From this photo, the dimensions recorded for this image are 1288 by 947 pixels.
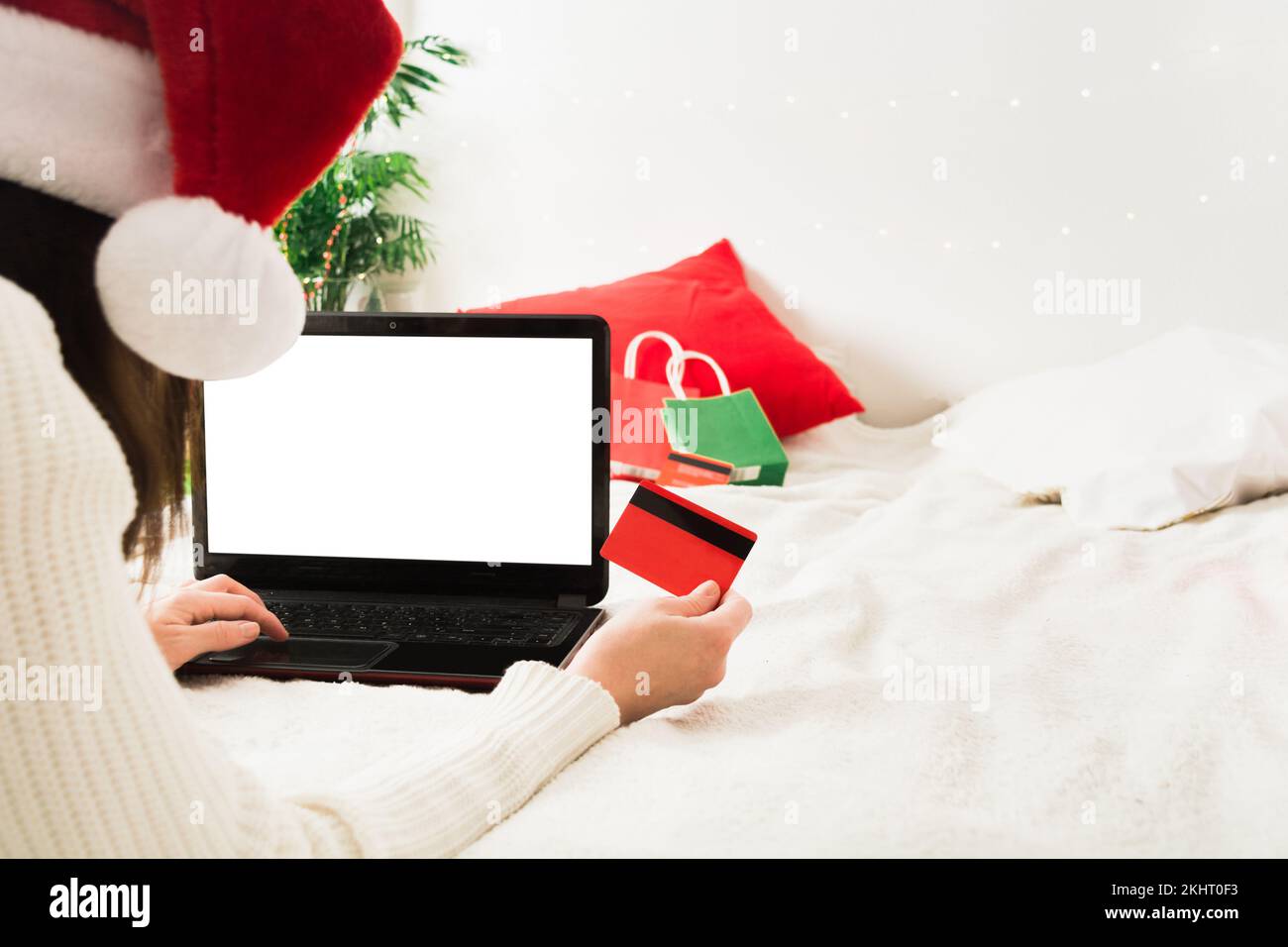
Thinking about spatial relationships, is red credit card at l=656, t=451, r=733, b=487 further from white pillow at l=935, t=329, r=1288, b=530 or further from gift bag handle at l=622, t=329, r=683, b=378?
white pillow at l=935, t=329, r=1288, b=530

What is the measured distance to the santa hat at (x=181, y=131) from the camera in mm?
365

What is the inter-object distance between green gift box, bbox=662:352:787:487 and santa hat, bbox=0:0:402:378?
108cm

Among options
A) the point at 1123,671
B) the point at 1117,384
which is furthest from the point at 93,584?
the point at 1117,384

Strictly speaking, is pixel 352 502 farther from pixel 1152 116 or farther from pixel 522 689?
pixel 1152 116

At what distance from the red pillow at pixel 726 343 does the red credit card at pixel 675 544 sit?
922 mm

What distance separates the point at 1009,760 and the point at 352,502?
60 centimetres

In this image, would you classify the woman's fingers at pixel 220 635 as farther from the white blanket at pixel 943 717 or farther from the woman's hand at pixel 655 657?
the woman's hand at pixel 655 657

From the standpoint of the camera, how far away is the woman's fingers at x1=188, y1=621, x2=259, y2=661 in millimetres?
707

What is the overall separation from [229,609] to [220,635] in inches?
1.2

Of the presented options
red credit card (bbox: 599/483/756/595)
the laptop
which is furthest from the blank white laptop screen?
red credit card (bbox: 599/483/756/595)

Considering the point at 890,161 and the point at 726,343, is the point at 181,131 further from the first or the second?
the point at 890,161

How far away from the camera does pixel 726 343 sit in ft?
5.67
